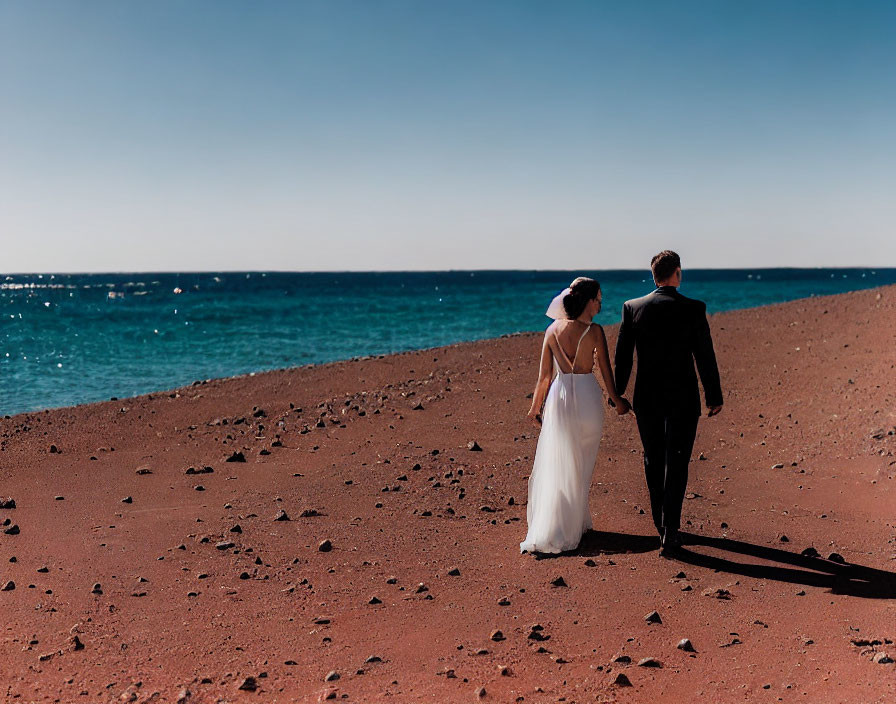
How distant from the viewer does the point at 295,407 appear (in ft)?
43.1

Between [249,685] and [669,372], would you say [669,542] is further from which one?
[249,685]

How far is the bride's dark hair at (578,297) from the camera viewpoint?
6.07 metres

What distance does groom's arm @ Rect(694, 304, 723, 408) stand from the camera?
19.2ft

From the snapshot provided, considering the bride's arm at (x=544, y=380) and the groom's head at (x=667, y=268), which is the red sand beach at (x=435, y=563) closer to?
the bride's arm at (x=544, y=380)

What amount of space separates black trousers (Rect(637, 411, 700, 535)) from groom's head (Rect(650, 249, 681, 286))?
1009mm

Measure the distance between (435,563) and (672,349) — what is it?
8.04 feet

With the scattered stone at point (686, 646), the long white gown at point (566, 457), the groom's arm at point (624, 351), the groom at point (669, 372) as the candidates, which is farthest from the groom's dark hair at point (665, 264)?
the scattered stone at point (686, 646)

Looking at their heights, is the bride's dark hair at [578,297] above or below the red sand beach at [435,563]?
above

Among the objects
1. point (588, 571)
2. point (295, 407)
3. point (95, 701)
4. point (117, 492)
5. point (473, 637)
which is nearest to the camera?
point (95, 701)

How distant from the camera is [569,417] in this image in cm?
622

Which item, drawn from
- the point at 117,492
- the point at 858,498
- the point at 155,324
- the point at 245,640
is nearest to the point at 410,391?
the point at 117,492

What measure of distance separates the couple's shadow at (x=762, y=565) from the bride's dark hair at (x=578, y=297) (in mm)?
1909

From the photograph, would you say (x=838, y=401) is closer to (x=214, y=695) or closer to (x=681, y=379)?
(x=681, y=379)

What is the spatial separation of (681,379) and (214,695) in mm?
3825
